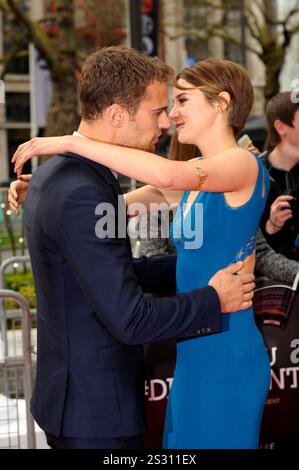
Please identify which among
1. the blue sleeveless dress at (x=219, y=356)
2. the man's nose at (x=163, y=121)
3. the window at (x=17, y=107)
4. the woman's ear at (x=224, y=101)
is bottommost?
the blue sleeveless dress at (x=219, y=356)

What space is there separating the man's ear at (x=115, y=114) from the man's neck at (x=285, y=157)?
234 centimetres

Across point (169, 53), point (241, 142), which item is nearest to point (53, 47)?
point (241, 142)

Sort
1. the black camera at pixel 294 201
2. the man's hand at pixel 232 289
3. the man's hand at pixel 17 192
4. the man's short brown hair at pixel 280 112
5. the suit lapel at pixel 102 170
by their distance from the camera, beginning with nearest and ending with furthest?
the suit lapel at pixel 102 170, the man's hand at pixel 232 289, the man's hand at pixel 17 192, the black camera at pixel 294 201, the man's short brown hair at pixel 280 112

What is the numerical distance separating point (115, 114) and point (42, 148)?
254mm

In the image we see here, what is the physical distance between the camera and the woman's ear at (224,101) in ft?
8.68

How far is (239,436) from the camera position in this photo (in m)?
2.64

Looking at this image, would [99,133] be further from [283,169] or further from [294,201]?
[283,169]

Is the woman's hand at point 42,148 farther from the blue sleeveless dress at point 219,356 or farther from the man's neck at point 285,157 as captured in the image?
the man's neck at point 285,157

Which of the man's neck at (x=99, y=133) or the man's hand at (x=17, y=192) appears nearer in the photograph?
the man's neck at (x=99, y=133)

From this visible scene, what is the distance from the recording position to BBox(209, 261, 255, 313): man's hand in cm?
242

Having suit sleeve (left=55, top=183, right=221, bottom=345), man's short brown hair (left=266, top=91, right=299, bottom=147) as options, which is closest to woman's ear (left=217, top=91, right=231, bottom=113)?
suit sleeve (left=55, top=183, right=221, bottom=345)

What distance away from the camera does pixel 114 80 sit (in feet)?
7.74

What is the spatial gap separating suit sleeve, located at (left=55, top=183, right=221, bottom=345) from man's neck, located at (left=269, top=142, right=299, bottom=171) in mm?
2533

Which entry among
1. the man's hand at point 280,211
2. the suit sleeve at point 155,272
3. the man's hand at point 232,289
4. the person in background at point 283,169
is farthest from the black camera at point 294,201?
the man's hand at point 232,289
